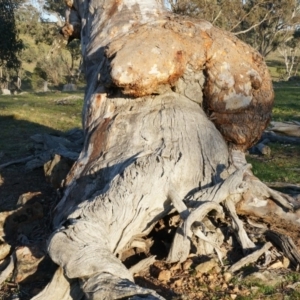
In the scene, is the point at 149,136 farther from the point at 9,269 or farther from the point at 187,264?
the point at 9,269

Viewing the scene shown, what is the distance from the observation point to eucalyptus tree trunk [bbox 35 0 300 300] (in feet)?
12.6

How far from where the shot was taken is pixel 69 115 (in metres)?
15.1

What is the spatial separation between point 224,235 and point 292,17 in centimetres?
3673

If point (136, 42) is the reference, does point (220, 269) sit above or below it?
below

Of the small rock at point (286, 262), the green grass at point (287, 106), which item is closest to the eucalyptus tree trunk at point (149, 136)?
the small rock at point (286, 262)

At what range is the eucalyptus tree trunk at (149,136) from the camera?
3.84 metres

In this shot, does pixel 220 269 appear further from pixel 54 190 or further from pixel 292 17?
pixel 292 17

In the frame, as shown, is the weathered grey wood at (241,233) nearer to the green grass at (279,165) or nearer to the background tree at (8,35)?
the green grass at (279,165)

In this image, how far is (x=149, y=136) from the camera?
193 inches

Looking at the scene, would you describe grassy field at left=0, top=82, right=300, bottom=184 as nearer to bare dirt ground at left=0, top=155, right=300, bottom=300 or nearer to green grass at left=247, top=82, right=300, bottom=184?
green grass at left=247, top=82, right=300, bottom=184

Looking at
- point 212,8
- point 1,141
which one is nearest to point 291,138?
point 1,141

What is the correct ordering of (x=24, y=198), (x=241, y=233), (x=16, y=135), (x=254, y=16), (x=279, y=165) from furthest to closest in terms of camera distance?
(x=254, y=16)
(x=16, y=135)
(x=279, y=165)
(x=24, y=198)
(x=241, y=233)

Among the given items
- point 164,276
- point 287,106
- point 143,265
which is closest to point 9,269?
point 143,265

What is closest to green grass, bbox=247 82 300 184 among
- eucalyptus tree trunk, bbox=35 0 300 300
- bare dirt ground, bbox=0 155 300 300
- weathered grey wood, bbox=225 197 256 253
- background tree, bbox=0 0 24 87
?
eucalyptus tree trunk, bbox=35 0 300 300
